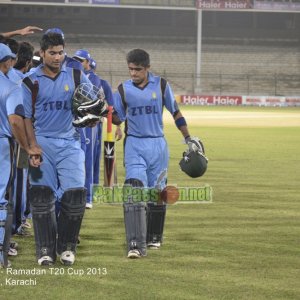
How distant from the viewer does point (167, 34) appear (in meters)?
62.0

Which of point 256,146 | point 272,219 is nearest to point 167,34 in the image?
point 256,146

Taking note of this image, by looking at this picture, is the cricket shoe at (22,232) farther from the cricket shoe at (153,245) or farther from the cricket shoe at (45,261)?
the cricket shoe at (45,261)

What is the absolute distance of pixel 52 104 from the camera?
7.20 m

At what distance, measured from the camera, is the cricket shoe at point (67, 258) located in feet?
23.9

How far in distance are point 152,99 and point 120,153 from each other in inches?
487

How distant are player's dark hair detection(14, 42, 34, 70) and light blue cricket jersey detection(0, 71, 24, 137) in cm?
192

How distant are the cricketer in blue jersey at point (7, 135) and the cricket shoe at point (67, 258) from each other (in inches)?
20.0

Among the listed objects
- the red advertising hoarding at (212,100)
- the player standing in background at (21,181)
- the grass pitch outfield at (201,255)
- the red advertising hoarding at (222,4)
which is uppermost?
the red advertising hoarding at (222,4)

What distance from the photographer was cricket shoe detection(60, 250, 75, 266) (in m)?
7.28

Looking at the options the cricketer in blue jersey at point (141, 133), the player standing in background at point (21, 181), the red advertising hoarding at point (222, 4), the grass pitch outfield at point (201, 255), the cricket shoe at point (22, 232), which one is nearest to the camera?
the grass pitch outfield at point (201, 255)

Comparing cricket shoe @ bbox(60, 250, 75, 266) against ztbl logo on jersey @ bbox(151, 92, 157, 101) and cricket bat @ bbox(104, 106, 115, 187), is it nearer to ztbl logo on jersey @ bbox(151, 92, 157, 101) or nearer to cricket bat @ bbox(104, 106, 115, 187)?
ztbl logo on jersey @ bbox(151, 92, 157, 101)

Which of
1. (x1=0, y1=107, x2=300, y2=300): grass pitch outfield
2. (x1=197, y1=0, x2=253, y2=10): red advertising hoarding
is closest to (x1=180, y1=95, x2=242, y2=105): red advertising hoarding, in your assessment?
(x1=197, y1=0, x2=253, y2=10): red advertising hoarding

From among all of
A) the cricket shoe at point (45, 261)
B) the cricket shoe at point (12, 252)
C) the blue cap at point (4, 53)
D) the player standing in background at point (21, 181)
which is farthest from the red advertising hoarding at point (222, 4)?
the cricket shoe at point (45, 261)

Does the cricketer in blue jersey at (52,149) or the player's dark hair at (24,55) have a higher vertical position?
the player's dark hair at (24,55)
